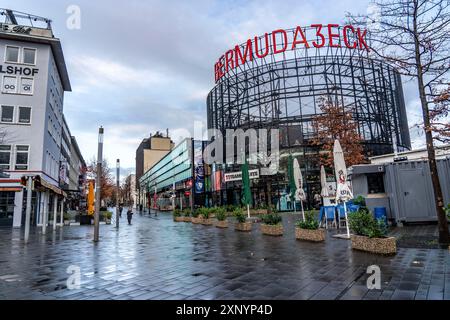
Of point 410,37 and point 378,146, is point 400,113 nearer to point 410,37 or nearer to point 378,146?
point 378,146

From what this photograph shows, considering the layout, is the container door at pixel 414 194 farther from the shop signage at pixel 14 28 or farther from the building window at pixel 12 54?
the shop signage at pixel 14 28

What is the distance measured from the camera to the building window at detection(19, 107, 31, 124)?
1061 inches

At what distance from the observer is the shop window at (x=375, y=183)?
635 inches

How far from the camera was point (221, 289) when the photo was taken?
5.47 m

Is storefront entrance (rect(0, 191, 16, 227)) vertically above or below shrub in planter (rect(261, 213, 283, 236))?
above

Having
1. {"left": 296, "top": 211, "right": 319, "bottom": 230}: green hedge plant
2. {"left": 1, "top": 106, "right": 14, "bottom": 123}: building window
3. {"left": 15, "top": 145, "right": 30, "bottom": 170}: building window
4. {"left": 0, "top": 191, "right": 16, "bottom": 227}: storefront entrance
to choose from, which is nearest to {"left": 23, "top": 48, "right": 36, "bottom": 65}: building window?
{"left": 1, "top": 106, "right": 14, "bottom": 123}: building window

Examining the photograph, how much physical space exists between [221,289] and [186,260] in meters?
3.20

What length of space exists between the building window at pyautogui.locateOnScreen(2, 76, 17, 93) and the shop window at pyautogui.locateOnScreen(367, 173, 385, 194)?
2936 centimetres

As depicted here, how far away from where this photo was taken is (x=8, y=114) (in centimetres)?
2669

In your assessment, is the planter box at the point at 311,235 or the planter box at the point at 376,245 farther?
the planter box at the point at 311,235

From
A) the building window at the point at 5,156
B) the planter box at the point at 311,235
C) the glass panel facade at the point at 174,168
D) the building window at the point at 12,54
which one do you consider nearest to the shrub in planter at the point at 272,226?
the planter box at the point at 311,235

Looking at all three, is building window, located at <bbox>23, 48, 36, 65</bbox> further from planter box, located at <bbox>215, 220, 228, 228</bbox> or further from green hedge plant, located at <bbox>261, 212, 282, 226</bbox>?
green hedge plant, located at <bbox>261, 212, 282, 226</bbox>

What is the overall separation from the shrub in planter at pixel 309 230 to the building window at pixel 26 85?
27171 mm
